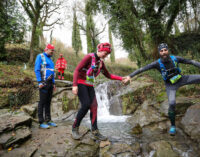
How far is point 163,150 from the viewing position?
116 inches

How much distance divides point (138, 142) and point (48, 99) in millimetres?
2712

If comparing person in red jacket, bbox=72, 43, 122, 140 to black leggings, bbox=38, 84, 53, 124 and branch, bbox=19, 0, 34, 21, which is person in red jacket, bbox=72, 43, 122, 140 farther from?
branch, bbox=19, 0, 34, 21

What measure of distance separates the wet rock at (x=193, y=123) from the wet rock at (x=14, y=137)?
12.8 ft

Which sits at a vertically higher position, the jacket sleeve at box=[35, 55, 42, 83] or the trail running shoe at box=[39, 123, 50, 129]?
the jacket sleeve at box=[35, 55, 42, 83]

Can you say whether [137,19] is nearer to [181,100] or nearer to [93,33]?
[181,100]

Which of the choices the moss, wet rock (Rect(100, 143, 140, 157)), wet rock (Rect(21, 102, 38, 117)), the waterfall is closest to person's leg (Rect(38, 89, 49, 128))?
wet rock (Rect(100, 143, 140, 157))

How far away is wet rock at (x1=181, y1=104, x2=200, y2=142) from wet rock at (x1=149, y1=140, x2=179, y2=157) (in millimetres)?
807

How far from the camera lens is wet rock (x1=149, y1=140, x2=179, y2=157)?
9.40ft

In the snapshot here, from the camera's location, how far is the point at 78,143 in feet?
10.2

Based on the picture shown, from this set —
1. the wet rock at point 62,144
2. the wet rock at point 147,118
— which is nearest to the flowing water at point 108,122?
the wet rock at point 147,118

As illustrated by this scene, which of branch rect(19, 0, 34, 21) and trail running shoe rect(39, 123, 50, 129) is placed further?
branch rect(19, 0, 34, 21)

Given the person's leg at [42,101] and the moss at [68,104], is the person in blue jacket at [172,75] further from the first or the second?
the moss at [68,104]

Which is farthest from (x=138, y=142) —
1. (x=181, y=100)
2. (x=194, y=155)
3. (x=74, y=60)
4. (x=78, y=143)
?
(x=74, y=60)

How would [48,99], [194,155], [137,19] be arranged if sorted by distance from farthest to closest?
[137,19], [48,99], [194,155]
